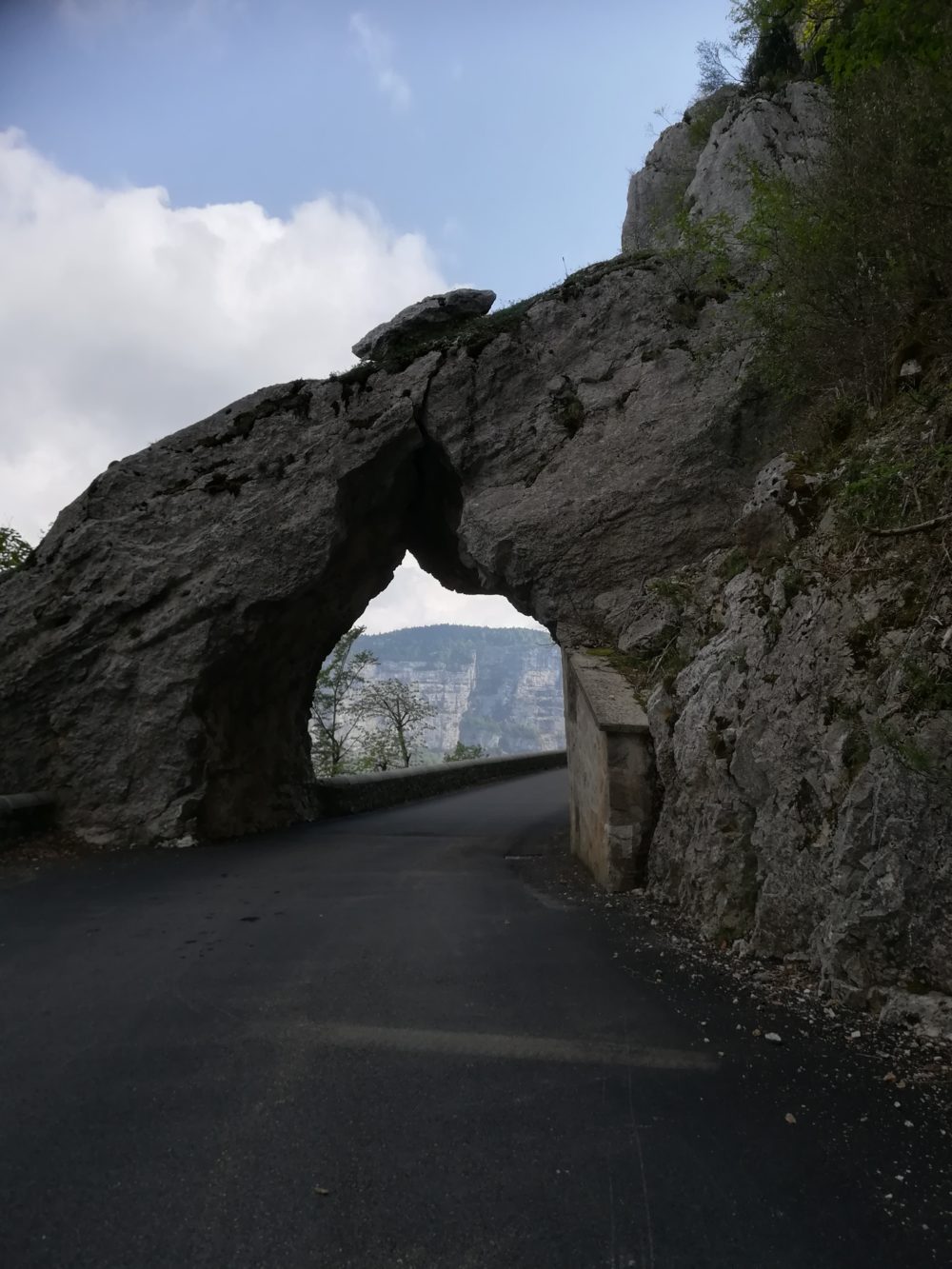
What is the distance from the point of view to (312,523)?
39.1 ft

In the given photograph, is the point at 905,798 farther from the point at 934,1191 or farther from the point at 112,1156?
the point at 112,1156

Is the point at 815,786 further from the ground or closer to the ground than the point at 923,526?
closer to the ground

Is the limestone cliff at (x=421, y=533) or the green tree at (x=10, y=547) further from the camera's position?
the green tree at (x=10, y=547)

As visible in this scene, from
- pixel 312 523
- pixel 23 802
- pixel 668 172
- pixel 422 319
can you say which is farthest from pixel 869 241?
pixel 23 802

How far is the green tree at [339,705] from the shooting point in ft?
92.6

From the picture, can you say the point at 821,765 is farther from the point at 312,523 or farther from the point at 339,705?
the point at 339,705

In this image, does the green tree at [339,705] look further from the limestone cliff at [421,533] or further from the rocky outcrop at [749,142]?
the rocky outcrop at [749,142]

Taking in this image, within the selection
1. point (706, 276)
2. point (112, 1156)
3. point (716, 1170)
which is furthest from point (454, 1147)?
point (706, 276)

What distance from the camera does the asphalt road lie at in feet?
7.60

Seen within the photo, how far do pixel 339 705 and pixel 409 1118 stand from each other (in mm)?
27520

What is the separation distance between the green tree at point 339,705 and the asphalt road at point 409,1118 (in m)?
22.2

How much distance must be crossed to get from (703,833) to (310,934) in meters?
3.06

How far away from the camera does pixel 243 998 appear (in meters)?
4.44

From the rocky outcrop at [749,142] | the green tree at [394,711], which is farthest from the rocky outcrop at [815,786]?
the green tree at [394,711]
